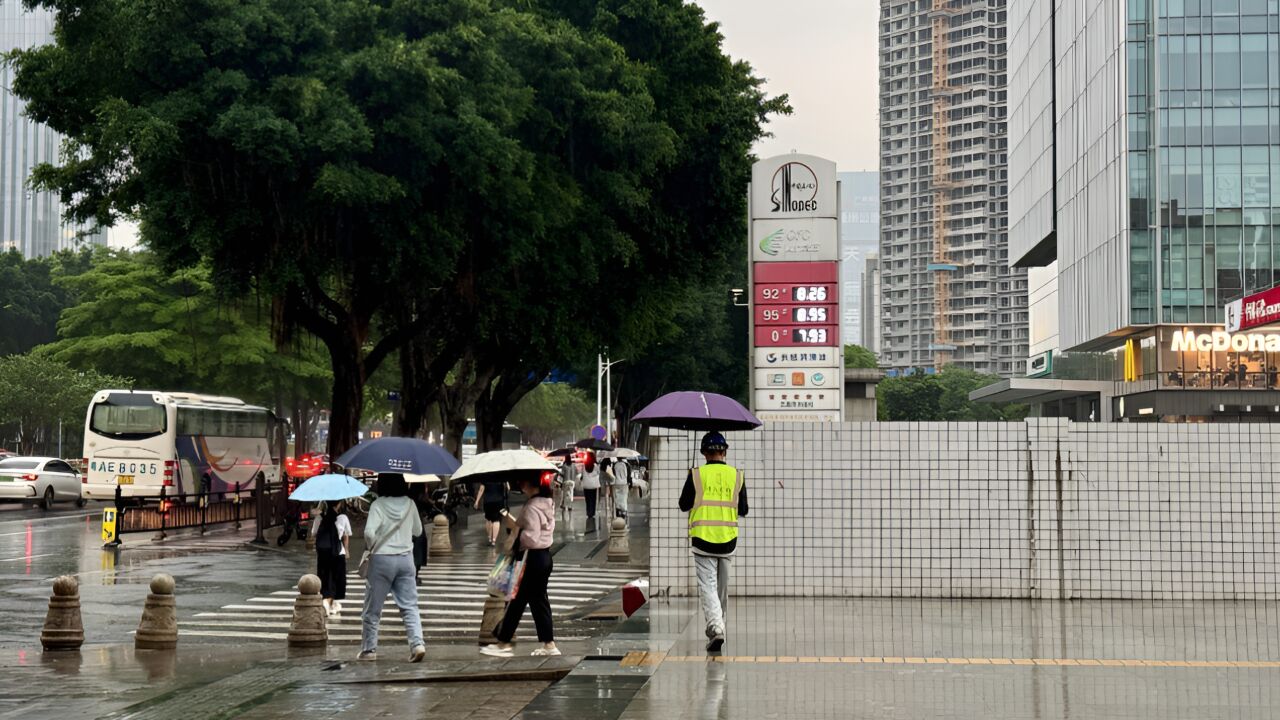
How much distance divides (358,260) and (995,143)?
521 feet

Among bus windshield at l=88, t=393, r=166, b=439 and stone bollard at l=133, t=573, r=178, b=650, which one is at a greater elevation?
bus windshield at l=88, t=393, r=166, b=439

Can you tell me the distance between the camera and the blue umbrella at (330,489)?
14891 mm

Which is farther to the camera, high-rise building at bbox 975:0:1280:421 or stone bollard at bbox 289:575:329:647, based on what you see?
high-rise building at bbox 975:0:1280:421

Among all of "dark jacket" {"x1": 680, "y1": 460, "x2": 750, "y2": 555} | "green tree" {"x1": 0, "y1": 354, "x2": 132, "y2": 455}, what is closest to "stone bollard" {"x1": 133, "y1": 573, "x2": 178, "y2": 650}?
"dark jacket" {"x1": 680, "y1": 460, "x2": 750, "y2": 555}

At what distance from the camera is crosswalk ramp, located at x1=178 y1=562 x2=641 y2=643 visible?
51.3 ft

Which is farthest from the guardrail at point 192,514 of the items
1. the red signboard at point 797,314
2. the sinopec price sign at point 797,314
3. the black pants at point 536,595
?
the black pants at point 536,595

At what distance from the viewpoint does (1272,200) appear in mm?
63281

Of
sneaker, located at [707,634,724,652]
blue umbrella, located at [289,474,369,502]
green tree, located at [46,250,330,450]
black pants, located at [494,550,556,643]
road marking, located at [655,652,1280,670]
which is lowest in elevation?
road marking, located at [655,652,1280,670]

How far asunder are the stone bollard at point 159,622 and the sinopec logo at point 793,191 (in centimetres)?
1207

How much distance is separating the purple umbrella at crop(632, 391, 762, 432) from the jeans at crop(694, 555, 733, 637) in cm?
163

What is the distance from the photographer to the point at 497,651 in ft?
39.4

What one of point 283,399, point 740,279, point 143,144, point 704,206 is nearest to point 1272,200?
point 740,279

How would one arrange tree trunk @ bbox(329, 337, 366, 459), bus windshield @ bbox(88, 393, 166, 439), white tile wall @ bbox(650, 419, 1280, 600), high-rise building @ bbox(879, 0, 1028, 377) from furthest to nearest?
high-rise building @ bbox(879, 0, 1028, 377) → bus windshield @ bbox(88, 393, 166, 439) → tree trunk @ bbox(329, 337, 366, 459) → white tile wall @ bbox(650, 419, 1280, 600)

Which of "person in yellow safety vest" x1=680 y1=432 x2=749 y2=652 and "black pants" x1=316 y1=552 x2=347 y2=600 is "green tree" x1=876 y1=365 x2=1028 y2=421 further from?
"person in yellow safety vest" x1=680 y1=432 x2=749 y2=652
